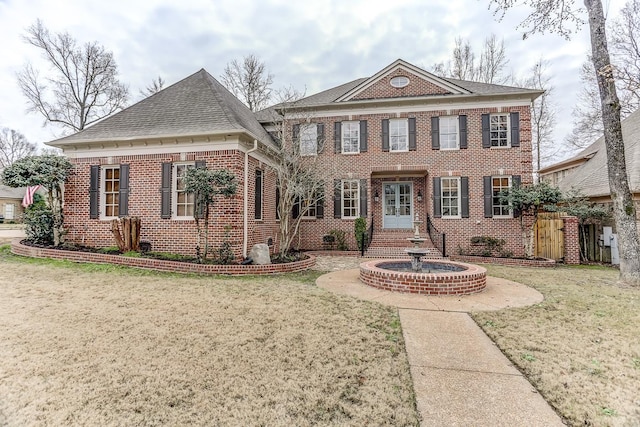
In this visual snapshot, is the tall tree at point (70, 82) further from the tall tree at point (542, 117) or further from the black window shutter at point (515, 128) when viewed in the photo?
the tall tree at point (542, 117)

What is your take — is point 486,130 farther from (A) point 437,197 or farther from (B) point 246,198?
(B) point 246,198

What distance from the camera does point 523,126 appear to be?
12.1 meters

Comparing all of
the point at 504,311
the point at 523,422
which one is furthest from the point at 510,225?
the point at 523,422

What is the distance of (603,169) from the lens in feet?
43.0

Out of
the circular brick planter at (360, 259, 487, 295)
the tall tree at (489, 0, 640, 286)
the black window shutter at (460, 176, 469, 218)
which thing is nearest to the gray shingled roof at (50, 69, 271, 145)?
the circular brick planter at (360, 259, 487, 295)

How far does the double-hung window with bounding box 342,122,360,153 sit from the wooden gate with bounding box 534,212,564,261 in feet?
25.0

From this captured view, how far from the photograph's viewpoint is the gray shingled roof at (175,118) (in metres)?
9.29

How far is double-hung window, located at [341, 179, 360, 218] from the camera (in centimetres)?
1336

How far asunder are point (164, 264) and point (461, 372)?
24.1 feet

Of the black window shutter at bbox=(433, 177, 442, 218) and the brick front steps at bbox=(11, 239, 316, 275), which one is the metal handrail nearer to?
the black window shutter at bbox=(433, 177, 442, 218)

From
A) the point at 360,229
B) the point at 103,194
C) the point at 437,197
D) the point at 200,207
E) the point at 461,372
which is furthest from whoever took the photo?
the point at 437,197

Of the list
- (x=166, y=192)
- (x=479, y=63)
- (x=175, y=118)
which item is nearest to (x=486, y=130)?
(x=479, y=63)

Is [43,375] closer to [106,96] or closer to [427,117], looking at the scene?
[427,117]

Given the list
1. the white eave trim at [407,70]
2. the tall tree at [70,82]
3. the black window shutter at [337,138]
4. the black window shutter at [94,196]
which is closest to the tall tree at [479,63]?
the white eave trim at [407,70]
